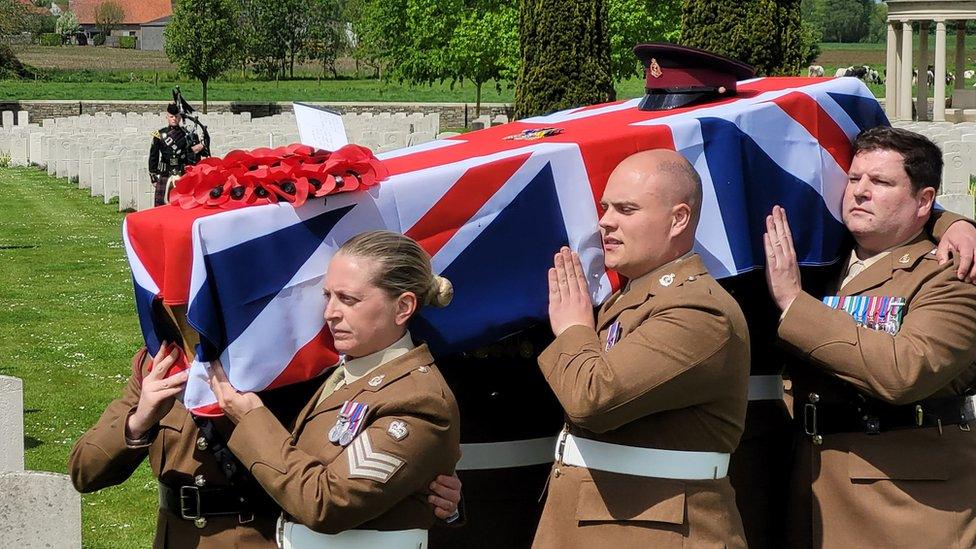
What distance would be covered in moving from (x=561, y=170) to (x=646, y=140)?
297 millimetres

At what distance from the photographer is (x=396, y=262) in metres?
2.76

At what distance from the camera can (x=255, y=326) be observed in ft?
9.33

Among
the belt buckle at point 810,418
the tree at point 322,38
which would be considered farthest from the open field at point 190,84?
the belt buckle at point 810,418

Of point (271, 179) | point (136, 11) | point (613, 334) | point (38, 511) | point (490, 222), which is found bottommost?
point (38, 511)

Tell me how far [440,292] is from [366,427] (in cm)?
37

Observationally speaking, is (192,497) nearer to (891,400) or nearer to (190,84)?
(891,400)

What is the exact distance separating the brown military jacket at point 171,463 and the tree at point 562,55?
Result: 54.6 ft

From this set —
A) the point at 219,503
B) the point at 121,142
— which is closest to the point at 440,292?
the point at 219,503

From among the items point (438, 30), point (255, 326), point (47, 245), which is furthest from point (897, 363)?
point (438, 30)

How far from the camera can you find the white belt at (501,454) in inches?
143

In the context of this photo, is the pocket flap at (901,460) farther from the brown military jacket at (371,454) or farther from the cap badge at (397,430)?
the cap badge at (397,430)

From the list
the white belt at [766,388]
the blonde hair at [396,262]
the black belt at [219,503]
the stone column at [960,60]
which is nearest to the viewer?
the blonde hair at [396,262]

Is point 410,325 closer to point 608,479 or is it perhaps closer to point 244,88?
point 608,479

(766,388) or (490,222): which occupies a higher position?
(490,222)
